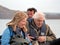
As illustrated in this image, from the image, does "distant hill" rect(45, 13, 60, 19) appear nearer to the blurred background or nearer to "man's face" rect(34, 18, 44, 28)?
the blurred background

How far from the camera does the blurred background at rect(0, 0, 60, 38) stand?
3.64 meters

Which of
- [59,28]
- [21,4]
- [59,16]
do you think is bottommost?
[59,28]

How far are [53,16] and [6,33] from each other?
6.05 feet

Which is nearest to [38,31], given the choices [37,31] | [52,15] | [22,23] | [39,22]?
[37,31]

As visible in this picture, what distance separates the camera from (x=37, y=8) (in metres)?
3.77

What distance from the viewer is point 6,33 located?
194cm

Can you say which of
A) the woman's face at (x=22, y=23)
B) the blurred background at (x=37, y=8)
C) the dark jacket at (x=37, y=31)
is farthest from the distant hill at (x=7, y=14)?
the woman's face at (x=22, y=23)

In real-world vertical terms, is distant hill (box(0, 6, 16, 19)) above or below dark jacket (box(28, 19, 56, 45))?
above

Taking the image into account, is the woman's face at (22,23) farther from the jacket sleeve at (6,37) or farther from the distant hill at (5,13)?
the distant hill at (5,13)

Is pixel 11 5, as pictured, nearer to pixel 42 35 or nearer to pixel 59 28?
pixel 59 28

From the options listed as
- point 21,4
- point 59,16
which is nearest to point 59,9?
point 59,16

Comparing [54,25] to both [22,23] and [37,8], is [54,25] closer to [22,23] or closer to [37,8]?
[37,8]

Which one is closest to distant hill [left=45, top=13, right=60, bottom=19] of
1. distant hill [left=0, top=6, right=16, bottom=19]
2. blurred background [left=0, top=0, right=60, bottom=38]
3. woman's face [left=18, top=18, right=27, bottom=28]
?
blurred background [left=0, top=0, right=60, bottom=38]

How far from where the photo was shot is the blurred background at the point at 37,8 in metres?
3.64
